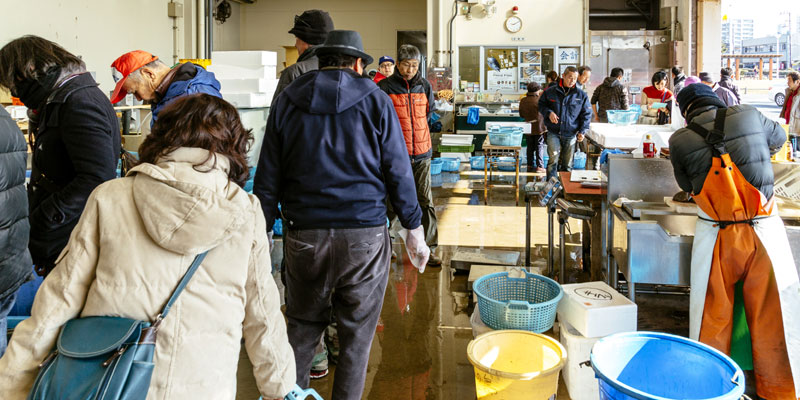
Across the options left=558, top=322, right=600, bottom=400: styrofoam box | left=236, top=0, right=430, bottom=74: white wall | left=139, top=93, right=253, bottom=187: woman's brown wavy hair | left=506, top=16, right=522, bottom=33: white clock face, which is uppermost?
left=236, top=0, right=430, bottom=74: white wall

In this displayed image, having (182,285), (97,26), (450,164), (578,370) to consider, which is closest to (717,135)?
(578,370)

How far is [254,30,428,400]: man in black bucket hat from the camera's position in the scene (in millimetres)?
2174

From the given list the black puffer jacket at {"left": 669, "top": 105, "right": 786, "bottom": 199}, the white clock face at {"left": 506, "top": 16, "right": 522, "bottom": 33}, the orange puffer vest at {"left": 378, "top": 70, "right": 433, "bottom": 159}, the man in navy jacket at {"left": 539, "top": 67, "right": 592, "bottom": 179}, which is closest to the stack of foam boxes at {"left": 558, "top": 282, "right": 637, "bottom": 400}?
the black puffer jacket at {"left": 669, "top": 105, "right": 786, "bottom": 199}

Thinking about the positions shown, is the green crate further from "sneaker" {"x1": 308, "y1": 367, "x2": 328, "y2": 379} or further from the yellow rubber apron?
"sneaker" {"x1": 308, "y1": 367, "x2": 328, "y2": 379}

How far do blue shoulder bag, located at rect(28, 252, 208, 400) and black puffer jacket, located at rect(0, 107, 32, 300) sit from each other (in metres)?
1.01

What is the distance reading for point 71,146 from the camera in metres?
2.34

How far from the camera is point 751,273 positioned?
275 cm

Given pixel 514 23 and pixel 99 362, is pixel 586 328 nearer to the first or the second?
pixel 99 362

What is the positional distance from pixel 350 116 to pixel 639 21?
12564 mm

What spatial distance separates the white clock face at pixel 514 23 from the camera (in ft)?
38.7

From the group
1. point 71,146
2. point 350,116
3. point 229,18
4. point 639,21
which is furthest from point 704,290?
point 229,18

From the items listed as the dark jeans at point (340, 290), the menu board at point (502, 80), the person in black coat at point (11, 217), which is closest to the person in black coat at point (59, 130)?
the person in black coat at point (11, 217)

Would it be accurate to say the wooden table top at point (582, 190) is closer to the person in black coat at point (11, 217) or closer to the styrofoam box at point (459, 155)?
the person in black coat at point (11, 217)

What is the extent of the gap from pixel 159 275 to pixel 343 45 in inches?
46.5
